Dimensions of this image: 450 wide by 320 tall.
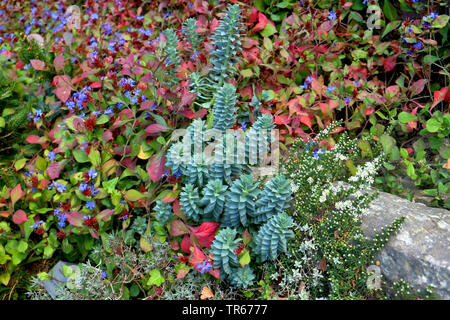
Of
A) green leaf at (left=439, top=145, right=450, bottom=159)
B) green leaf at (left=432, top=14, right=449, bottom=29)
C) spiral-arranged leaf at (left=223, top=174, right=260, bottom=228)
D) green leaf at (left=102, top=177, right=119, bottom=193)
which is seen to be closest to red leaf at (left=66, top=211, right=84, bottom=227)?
green leaf at (left=102, top=177, right=119, bottom=193)

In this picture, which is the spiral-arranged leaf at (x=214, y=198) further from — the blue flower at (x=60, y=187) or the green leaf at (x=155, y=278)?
the blue flower at (x=60, y=187)

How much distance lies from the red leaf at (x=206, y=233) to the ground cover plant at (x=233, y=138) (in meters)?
0.01

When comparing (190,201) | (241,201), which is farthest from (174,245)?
(241,201)

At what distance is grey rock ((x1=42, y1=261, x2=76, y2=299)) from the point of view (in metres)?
2.48

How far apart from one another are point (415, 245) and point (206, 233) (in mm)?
1072

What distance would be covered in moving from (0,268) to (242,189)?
188 centimetres

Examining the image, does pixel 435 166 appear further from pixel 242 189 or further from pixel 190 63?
pixel 190 63

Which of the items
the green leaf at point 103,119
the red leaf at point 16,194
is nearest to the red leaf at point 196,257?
the green leaf at point 103,119

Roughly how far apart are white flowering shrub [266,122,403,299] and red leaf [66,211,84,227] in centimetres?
123

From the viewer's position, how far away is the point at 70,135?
2746 mm

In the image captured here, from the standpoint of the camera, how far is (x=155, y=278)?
218cm

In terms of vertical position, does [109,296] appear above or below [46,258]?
above

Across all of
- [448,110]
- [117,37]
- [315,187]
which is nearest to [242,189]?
[315,187]

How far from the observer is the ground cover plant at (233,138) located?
2.07 metres
